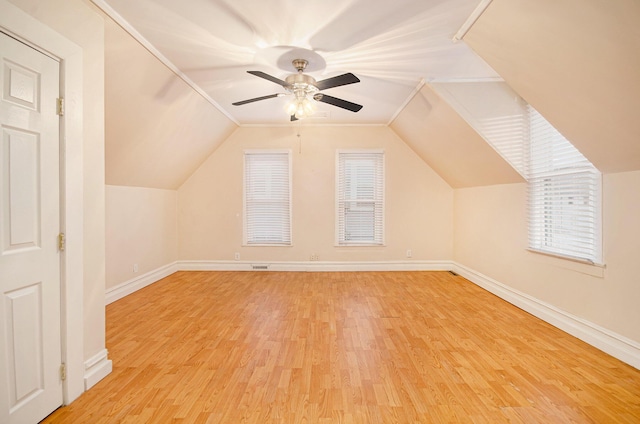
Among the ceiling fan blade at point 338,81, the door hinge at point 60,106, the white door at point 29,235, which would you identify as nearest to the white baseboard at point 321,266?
the ceiling fan blade at point 338,81

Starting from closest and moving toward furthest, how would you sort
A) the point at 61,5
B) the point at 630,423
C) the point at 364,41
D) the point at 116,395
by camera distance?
1. the point at 630,423
2. the point at 61,5
3. the point at 116,395
4. the point at 364,41

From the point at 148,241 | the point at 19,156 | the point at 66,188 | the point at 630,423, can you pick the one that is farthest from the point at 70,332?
the point at 630,423

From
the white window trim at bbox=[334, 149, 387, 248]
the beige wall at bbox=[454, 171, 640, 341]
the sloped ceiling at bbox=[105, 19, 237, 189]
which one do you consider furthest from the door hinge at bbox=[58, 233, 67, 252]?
the white window trim at bbox=[334, 149, 387, 248]

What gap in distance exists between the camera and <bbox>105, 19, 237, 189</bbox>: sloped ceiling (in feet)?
9.41

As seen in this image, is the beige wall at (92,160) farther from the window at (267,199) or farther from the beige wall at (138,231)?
the window at (267,199)

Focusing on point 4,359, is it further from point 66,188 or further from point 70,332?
point 66,188

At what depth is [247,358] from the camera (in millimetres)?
2662

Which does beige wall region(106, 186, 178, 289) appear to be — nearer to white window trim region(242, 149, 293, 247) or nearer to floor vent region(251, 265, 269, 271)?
white window trim region(242, 149, 293, 247)

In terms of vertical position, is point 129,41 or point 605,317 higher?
point 129,41

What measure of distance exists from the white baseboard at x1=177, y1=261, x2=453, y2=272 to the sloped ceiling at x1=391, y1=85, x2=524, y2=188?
159 cm

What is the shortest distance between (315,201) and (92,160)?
158 inches

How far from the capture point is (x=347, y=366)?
2514 millimetres

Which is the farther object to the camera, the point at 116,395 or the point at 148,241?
the point at 148,241

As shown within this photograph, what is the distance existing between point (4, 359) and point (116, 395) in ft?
2.39
